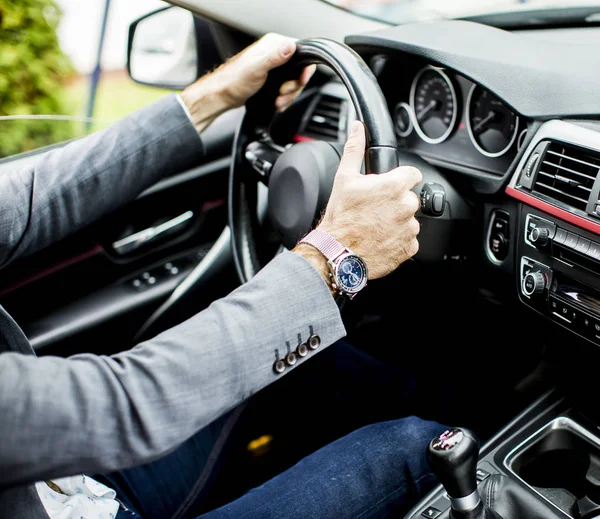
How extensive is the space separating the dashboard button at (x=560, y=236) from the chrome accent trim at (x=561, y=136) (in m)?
0.14

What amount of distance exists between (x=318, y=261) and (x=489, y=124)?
0.67m

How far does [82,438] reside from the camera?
29.1 inches

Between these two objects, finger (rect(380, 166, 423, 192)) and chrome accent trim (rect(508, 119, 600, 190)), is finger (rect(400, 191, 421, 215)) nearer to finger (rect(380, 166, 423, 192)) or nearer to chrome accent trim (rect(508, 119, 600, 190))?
finger (rect(380, 166, 423, 192))

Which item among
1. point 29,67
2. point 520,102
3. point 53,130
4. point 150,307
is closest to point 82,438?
point 520,102

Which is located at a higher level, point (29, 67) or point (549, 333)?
point (29, 67)

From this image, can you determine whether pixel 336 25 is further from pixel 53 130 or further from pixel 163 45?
pixel 53 130

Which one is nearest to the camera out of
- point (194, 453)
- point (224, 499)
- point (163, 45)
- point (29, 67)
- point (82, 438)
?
point (82, 438)

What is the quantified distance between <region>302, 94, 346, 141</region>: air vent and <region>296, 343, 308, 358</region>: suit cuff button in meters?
0.84

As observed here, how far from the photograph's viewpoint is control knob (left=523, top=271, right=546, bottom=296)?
1.24m

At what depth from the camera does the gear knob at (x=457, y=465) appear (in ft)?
3.14

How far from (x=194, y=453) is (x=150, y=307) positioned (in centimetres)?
55

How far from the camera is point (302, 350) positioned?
0.89m

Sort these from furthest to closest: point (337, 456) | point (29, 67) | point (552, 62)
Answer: point (29, 67) → point (552, 62) → point (337, 456)

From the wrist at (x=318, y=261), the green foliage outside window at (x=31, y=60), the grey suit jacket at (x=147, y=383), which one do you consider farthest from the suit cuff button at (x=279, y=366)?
the green foliage outside window at (x=31, y=60)
